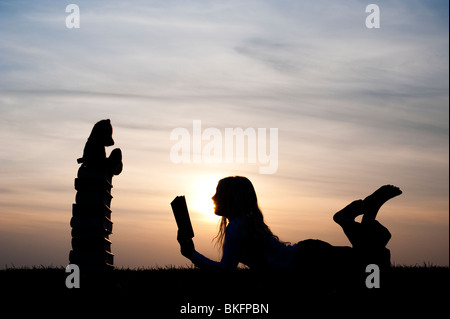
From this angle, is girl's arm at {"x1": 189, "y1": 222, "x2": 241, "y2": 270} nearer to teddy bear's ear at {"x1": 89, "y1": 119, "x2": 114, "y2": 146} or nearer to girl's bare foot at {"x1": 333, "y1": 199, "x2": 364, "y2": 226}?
girl's bare foot at {"x1": 333, "y1": 199, "x2": 364, "y2": 226}

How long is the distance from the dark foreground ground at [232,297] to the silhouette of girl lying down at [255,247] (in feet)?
0.88

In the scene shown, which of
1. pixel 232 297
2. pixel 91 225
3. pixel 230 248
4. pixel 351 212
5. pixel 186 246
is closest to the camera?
pixel 230 248

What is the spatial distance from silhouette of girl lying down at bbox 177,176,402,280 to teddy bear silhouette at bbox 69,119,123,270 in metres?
3.28

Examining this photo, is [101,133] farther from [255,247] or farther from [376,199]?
[376,199]

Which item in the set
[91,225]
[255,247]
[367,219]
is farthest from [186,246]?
[91,225]

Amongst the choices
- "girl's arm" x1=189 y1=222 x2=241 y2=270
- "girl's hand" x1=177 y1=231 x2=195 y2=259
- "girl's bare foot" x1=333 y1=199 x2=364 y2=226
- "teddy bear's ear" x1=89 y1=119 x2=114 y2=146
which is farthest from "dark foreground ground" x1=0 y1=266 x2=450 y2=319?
"teddy bear's ear" x1=89 y1=119 x2=114 y2=146

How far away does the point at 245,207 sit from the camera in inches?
357

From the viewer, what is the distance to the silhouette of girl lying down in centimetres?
900

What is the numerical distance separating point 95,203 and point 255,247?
4.21 meters

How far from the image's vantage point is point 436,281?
11680mm

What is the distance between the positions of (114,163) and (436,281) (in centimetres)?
714

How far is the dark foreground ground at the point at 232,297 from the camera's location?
8.66 m
